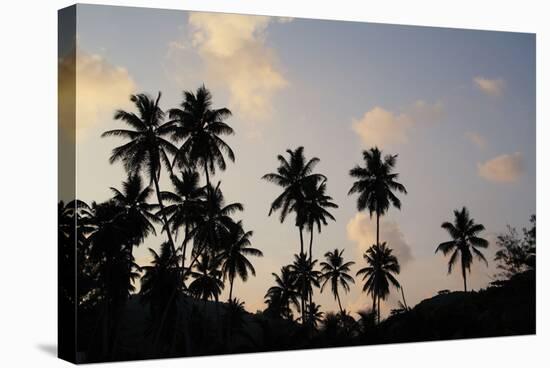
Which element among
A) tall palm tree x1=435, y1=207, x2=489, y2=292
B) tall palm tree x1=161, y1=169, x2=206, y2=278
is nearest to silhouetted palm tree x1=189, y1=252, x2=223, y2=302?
tall palm tree x1=161, y1=169, x2=206, y2=278

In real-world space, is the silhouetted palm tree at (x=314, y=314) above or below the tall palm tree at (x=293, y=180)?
below

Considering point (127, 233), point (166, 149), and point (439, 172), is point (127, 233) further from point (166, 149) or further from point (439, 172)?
point (439, 172)

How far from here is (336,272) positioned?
77.1 ft

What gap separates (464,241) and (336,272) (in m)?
2.92

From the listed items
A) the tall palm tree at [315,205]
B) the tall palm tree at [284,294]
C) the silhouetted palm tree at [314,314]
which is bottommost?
the silhouetted palm tree at [314,314]

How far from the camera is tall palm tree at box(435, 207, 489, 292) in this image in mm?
24531

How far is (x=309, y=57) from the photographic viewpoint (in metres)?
23.4

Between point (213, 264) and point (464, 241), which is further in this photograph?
point (464, 241)

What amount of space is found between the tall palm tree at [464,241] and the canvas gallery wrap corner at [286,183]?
0.04 m

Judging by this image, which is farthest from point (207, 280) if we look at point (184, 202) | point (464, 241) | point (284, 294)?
point (464, 241)

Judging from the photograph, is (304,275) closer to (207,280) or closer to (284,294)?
(284,294)

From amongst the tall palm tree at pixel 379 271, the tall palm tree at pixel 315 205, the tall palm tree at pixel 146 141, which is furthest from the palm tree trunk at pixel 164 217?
the tall palm tree at pixel 379 271

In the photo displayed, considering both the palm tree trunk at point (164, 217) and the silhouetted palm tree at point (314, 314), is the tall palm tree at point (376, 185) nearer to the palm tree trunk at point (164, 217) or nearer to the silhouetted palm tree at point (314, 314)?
the silhouetted palm tree at point (314, 314)

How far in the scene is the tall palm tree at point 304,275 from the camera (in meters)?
23.2
